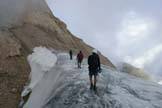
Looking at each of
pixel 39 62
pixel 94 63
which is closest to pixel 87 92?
pixel 94 63

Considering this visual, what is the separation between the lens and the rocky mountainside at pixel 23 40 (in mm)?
36000

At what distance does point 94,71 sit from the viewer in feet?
71.7

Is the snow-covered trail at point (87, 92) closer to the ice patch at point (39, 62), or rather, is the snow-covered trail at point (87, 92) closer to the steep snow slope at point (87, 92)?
the steep snow slope at point (87, 92)

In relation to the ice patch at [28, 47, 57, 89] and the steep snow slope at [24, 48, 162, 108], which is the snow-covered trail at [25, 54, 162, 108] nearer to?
the steep snow slope at [24, 48, 162, 108]

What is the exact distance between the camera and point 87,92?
23.5m

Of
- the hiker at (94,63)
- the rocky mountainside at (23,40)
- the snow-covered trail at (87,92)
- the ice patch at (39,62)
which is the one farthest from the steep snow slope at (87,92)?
the rocky mountainside at (23,40)

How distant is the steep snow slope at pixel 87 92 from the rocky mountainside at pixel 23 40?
420cm

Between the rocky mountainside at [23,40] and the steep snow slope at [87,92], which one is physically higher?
the rocky mountainside at [23,40]

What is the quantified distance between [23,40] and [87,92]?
79.9 ft

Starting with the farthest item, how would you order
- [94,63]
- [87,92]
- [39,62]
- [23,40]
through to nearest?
[23,40], [39,62], [87,92], [94,63]

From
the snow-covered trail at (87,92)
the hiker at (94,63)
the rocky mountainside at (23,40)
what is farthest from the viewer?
the rocky mountainside at (23,40)

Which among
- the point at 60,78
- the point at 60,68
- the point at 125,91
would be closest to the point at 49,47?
the point at 60,68

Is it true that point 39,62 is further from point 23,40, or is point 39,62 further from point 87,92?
point 87,92

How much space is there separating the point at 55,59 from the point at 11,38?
7.76m
